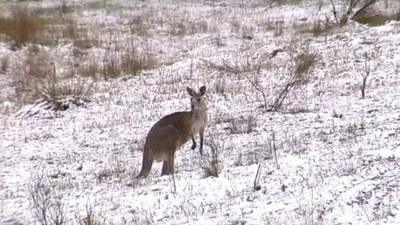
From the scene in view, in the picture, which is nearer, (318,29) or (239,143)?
(239,143)

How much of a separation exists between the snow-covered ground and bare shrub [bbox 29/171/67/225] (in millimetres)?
61

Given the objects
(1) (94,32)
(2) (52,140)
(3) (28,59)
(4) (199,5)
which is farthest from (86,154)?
(4) (199,5)

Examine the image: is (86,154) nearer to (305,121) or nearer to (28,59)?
(305,121)

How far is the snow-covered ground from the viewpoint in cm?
450

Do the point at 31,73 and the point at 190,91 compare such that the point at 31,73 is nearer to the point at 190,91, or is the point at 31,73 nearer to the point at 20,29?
the point at 20,29

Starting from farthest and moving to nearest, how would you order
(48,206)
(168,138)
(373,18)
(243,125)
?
(373,18), (243,125), (168,138), (48,206)

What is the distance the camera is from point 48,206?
16.8ft

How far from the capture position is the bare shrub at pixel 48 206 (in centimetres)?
472

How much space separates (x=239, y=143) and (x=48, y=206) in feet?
9.05

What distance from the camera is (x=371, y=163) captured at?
500 cm

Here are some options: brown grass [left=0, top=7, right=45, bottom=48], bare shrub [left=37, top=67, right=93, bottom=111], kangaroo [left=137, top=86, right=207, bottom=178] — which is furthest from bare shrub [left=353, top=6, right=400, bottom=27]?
kangaroo [left=137, top=86, right=207, bottom=178]

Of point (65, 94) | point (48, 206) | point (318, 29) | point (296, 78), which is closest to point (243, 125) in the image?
point (296, 78)

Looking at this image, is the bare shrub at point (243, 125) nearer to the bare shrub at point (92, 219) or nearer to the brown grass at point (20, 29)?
the bare shrub at point (92, 219)

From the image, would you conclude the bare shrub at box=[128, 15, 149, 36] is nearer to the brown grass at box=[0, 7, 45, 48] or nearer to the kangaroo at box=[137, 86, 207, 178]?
the brown grass at box=[0, 7, 45, 48]
